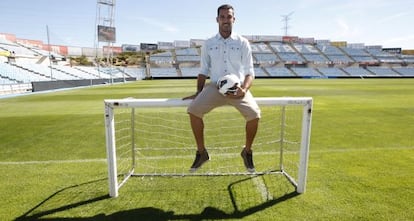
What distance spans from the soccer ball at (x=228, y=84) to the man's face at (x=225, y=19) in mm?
698

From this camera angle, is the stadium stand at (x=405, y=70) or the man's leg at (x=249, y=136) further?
the stadium stand at (x=405, y=70)

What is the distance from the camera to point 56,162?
5184mm

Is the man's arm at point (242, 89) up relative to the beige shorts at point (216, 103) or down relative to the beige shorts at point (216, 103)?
up

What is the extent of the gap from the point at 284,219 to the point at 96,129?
6.49 m

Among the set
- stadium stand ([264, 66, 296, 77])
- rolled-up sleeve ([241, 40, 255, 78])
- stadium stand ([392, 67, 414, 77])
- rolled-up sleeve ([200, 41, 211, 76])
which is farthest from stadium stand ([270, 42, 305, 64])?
rolled-up sleeve ([200, 41, 211, 76])

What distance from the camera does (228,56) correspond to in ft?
12.4

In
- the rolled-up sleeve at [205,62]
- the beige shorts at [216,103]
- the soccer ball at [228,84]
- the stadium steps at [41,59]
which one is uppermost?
the stadium steps at [41,59]

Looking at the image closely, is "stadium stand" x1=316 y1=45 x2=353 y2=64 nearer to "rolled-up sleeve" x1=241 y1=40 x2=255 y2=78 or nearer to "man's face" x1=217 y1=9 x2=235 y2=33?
"rolled-up sleeve" x1=241 y1=40 x2=255 y2=78

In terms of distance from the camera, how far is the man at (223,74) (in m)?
3.67

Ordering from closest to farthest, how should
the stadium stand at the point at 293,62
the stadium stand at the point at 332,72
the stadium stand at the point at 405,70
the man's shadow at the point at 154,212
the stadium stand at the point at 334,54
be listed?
the man's shadow at the point at 154,212 < the stadium stand at the point at 293,62 < the stadium stand at the point at 332,72 < the stadium stand at the point at 405,70 < the stadium stand at the point at 334,54

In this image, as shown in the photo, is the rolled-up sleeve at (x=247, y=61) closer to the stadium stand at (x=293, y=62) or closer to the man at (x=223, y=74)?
the man at (x=223, y=74)

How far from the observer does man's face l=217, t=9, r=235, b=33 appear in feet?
12.1

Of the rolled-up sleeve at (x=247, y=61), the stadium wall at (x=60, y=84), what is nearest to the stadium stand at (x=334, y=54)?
Answer: the stadium wall at (x=60, y=84)

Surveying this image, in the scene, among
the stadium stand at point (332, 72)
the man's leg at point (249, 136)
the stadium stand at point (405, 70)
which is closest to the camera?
the man's leg at point (249, 136)
